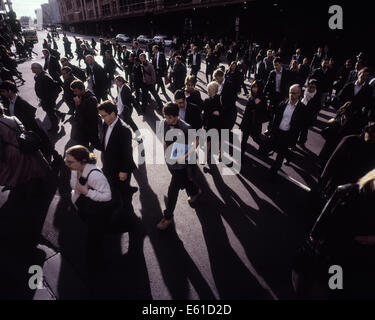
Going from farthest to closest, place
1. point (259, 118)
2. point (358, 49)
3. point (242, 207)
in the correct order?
1. point (358, 49)
2. point (259, 118)
3. point (242, 207)

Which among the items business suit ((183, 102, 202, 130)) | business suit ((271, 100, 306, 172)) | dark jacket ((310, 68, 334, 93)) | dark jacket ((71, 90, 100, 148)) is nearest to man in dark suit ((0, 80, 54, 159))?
dark jacket ((71, 90, 100, 148))

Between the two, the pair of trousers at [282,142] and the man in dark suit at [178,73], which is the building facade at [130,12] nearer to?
the man in dark suit at [178,73]

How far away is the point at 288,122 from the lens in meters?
4.52

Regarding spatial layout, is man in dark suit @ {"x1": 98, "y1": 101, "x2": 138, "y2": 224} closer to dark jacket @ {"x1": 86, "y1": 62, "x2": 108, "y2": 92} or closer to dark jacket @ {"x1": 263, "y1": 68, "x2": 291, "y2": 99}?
dark jacket @ {"x1": 86, "y1": 62, "x2": 108, "y2": 92}

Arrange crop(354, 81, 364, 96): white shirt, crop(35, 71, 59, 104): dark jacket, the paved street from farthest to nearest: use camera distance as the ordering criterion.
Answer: crop(35, 71, 59, 104): dark jacket, crop(354, 81, 364, 96): white shirt, the paved street

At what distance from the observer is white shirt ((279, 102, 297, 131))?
445 cm

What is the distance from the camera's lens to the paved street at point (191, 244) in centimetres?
292

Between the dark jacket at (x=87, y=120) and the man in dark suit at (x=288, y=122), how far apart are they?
12.6ft

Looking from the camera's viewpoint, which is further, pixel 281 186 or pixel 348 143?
pixel 281 186

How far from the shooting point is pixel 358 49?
653 inches

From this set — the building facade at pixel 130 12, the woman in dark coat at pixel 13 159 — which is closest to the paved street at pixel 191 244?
the woman in dark coat at pixel 13 159
